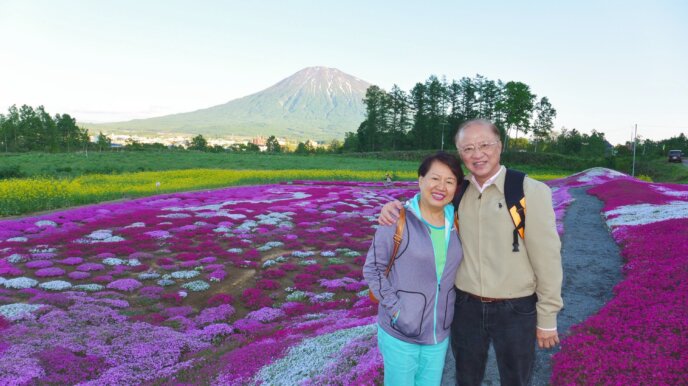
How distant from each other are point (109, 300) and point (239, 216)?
1331 centimetres

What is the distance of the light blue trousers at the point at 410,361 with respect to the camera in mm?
4125

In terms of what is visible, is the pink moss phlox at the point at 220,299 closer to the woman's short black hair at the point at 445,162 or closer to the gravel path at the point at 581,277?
the gravel path at the point at 581,277

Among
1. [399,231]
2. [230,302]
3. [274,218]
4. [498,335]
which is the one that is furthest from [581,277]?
[274,218]

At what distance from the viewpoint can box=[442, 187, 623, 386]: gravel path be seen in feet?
20.5

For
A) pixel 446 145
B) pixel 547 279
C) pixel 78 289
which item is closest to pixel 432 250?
pixel 547 279

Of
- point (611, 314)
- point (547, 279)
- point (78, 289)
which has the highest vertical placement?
point (547, 279)

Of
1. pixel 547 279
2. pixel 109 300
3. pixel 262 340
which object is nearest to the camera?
pixel 547 279

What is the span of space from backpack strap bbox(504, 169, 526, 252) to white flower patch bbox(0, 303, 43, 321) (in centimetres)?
1224

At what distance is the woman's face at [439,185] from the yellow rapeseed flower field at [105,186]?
29250mm

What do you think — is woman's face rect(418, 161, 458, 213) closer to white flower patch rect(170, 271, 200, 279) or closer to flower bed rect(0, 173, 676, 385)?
flower bed rect(0, 173, 676, 385)

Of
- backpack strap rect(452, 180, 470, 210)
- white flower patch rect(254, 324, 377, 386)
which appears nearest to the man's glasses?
backpack strap rect(452, 180, 470, 210)

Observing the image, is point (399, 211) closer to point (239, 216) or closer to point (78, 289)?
point (78, 289)

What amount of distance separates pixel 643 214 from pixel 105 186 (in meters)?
39.2

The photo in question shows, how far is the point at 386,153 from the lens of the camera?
321ft
